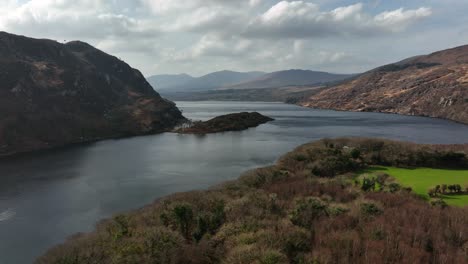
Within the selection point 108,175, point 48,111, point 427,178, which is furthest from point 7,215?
point 48,111

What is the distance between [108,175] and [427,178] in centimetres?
6603

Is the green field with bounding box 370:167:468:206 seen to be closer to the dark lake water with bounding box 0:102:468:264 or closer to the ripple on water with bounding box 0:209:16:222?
the dark lake water with bounding box 0:102:468:264

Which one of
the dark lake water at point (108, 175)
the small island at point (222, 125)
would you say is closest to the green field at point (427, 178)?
the dark lake water at point (108, 175)

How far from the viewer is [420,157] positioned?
2894 inches

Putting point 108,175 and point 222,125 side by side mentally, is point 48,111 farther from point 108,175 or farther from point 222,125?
point 108,175

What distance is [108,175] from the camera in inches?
3275

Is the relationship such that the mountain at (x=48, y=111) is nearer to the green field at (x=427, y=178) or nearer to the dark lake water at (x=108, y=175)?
the dark lake water at (x=108, y=175)

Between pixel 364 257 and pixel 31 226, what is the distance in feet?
153

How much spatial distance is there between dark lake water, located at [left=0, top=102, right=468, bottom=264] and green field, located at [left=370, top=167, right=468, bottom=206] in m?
32.7

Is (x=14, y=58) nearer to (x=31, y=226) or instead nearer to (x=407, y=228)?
Answer: (x=31, y=226)

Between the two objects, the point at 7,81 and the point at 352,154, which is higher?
the point at 7,81

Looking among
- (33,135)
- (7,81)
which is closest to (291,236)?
(33,135)

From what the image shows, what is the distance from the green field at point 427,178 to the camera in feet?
155

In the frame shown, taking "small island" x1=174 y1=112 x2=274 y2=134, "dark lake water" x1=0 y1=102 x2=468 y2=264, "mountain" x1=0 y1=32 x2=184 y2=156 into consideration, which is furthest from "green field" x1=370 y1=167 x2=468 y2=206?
"mountain" x1=0 y1=32 x2=184 y2=156
